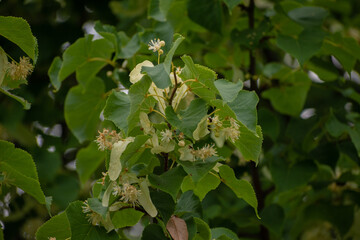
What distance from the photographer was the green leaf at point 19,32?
3.96 feet

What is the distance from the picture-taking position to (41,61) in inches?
98.6

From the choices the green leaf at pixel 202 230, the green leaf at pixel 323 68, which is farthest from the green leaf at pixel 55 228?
the green leaf at pixel 323 68

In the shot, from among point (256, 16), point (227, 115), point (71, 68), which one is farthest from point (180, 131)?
point (256, 16)

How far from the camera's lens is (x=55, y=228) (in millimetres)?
1264

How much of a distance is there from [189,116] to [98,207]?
265mm

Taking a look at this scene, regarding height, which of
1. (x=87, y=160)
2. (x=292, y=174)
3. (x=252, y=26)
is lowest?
(x=292, y=174)

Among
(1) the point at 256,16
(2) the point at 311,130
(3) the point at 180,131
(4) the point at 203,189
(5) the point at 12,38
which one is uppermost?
(5) the point at 12,38

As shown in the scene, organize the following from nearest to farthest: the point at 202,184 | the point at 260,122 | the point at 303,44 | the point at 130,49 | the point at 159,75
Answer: the point at 159,75
the point at 202,184
the point at 130,49
the point at 303,44
the point at 260,122

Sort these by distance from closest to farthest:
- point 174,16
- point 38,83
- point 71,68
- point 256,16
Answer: point 71,68, point 174,16, point 256,16, point 38,83

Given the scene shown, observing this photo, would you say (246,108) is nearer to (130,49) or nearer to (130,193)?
(130,193)

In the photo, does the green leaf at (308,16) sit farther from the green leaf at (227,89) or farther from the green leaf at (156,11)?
the green leaf at (227,89)

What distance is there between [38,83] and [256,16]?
1012mm

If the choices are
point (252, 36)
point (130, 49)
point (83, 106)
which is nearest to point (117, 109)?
point (130, 49)

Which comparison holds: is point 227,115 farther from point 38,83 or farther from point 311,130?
point 38,83
